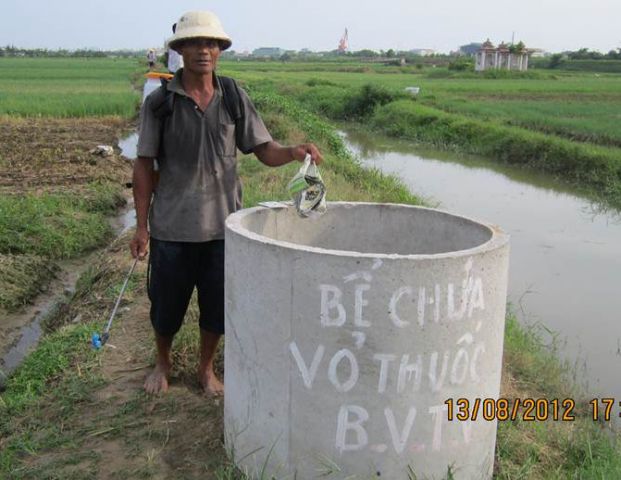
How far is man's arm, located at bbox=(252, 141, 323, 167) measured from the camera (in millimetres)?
2830

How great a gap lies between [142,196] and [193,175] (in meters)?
0.25

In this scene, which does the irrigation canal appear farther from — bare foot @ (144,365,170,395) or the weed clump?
the weed clump

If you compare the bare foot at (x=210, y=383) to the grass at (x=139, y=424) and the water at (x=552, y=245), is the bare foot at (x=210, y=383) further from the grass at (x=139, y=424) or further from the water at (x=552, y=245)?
the water at (x=552, y=245)

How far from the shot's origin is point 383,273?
2086mm

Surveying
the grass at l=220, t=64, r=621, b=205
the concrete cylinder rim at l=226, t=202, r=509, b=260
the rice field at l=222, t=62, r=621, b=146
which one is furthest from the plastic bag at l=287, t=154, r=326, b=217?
the rice field at l=222, t=62, r=621, b=146

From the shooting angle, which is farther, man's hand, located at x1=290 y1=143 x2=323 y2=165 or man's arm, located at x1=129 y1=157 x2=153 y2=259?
man's arm, located at x1=129 y1=157 x2=153 y2=259

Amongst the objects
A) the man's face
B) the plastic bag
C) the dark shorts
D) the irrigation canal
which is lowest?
the irrigation canal

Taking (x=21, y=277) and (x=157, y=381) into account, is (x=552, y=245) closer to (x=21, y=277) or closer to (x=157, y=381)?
(x=21, y=277)

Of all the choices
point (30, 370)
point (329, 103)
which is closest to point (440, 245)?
point (30, 370)

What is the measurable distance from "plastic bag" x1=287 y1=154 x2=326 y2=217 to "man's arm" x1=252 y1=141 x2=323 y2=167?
0.04 meters

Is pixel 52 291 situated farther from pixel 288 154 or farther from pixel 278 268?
pixel 278 268
